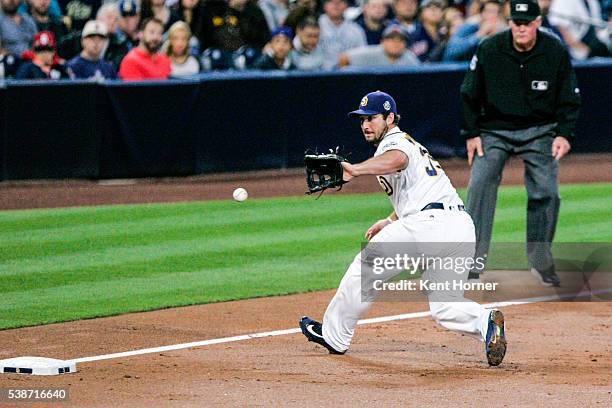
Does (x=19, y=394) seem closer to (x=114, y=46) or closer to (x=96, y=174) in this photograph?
(x=96, y=174)

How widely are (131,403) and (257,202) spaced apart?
7633 millimetres

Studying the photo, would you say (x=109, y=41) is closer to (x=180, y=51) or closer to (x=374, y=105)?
(x=180, y=51)

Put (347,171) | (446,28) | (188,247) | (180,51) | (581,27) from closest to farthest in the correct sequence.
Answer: (347,171), (188,247), (180,51), (446,28), (581,27)

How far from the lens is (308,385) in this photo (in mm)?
6906

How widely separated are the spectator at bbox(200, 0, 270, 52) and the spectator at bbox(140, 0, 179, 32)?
492 millimetres

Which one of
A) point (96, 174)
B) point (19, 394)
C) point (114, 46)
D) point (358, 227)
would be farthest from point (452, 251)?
point (114, 46)

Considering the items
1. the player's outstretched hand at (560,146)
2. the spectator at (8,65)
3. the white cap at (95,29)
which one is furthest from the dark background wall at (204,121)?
the player's outstretched hand at (560,146)

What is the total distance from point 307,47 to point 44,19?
135 inches

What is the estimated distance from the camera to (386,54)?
16.9 m

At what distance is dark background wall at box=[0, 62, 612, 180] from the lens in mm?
14602

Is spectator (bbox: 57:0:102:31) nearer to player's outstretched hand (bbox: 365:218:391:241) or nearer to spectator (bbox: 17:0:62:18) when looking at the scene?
spectator (bbox: 17:0:62:18)

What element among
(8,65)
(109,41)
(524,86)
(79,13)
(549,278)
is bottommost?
(549,278)

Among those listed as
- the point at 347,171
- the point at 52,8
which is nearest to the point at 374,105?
the point at 347,171

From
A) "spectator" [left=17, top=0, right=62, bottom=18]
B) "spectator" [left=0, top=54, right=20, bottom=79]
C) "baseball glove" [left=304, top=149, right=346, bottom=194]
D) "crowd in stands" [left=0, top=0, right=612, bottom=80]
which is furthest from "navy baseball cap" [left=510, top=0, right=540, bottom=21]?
"spectator" [left=17, top=0, right=62, bottom=18]
